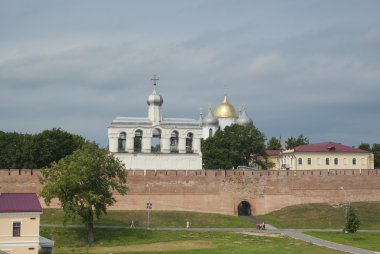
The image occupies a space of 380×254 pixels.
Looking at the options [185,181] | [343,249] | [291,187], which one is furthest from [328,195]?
[343,249]

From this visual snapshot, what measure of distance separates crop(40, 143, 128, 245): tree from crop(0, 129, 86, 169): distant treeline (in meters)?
22.9

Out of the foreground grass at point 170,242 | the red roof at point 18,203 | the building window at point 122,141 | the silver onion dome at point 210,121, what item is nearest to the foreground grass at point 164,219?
the foreground grass at point 170,242

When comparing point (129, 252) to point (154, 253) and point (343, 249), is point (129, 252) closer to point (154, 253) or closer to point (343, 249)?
point (154, 253)

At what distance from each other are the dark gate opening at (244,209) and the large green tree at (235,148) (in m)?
11.8

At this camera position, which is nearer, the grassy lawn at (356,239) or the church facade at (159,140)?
the grassy lawn at (356,239)

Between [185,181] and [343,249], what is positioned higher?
[185,181]

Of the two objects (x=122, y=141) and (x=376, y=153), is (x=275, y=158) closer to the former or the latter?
(x=376, y=153)

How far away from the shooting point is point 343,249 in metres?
43.1

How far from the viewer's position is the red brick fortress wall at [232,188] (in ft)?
207

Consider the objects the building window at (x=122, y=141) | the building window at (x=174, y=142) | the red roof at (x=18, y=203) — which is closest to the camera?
the red roof at (x=18, y=203)

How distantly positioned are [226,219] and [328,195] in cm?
1214

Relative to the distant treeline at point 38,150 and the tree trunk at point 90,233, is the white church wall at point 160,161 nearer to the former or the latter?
the distant treeline at point 38,150

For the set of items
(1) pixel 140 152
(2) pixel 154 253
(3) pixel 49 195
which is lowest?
(2) pixel 154 253

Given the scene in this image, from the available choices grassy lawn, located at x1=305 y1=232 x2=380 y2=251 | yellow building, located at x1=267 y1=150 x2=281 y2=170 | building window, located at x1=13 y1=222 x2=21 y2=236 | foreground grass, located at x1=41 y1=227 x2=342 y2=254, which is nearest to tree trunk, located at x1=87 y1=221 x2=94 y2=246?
foreground grass, located at x1=41 y1=227 x2=342 y2=254
